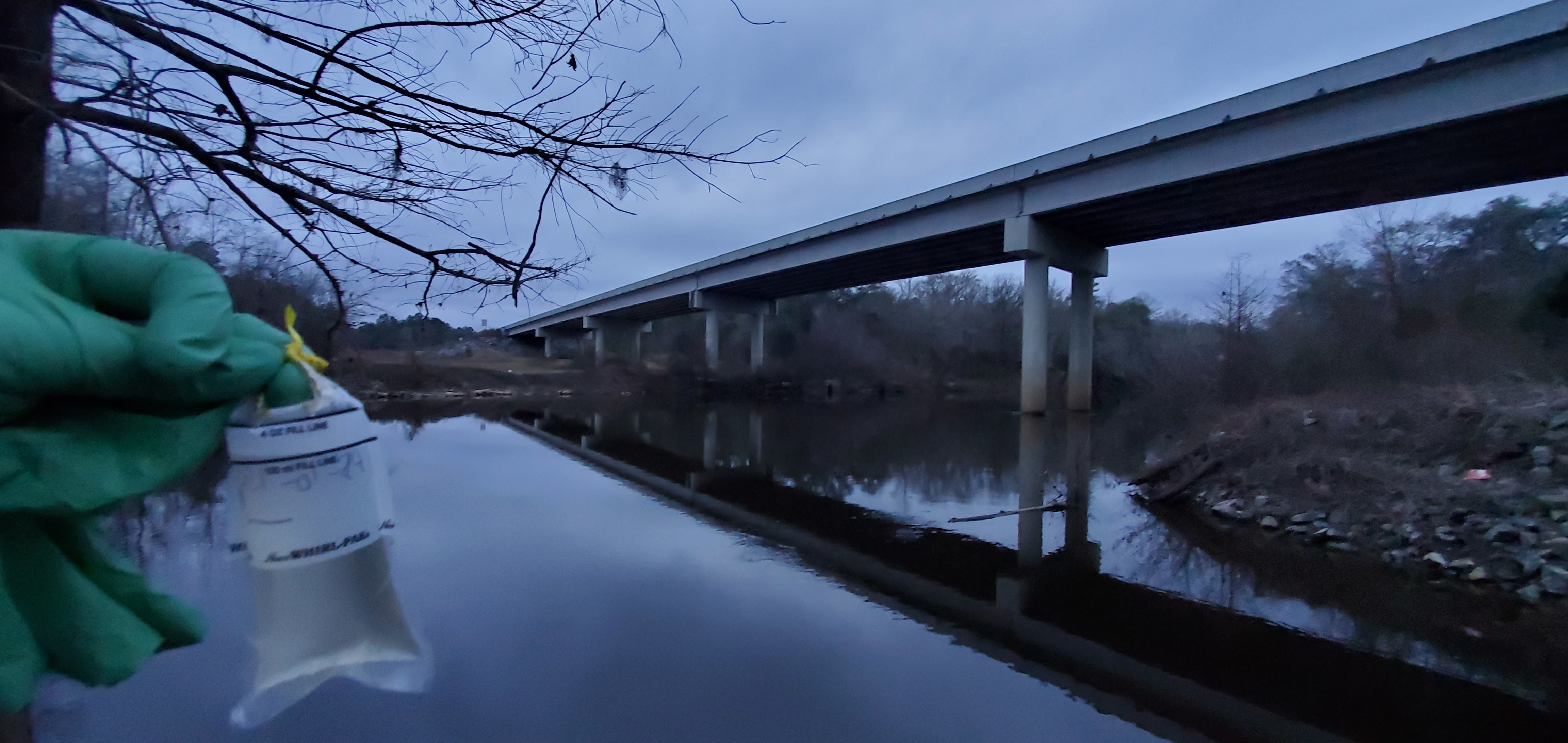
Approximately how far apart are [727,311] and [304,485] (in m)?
48.1

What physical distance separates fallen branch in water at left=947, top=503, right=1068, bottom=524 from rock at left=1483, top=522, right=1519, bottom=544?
4.30 meters

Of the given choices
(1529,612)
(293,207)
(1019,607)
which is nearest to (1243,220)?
(1529,612)

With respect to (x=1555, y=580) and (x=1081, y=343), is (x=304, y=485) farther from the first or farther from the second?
(x=1081, y=343)

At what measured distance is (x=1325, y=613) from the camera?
6.12m

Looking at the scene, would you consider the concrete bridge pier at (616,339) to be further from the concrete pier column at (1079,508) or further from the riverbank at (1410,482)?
the riverbank at (1410,482)

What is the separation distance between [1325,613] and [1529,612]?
1.68m

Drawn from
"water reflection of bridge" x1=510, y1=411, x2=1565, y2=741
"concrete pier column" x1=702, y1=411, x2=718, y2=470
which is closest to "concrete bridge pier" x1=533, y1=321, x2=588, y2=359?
"concrete pier column" x1=702, y1=411, x2=718, y2=470

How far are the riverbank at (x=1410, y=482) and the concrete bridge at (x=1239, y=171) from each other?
829cm

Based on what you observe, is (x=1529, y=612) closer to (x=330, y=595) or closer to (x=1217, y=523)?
(x=1217, y=523)

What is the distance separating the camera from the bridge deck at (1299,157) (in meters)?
14.4

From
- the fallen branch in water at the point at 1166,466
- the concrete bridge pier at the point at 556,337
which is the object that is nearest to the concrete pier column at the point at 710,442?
the fallen branch in water at the point at 1166,466

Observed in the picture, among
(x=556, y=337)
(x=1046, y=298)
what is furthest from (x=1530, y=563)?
(x=556, y=337)

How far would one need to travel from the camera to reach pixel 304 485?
1.50 meters

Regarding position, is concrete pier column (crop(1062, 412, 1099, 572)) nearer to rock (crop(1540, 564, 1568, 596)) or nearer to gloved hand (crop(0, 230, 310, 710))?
rock (crop(1540, 564, 1568, 596))
